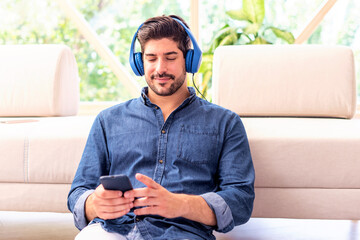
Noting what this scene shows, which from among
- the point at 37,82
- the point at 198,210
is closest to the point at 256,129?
the point at 198,210

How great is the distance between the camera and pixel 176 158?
4.31 feet

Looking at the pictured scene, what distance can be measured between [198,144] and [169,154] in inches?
3.9

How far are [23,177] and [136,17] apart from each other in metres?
3.30

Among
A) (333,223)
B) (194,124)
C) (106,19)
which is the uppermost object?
(106,19)

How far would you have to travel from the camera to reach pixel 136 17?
470cm

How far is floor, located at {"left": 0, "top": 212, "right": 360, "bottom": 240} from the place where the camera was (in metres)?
2.07

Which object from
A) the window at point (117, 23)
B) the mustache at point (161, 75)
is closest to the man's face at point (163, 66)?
the mustache at point (161, 75)

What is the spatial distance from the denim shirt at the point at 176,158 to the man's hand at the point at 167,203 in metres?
0.03

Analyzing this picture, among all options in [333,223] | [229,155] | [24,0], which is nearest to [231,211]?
[229,155]

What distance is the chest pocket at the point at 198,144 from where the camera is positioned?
1318mm

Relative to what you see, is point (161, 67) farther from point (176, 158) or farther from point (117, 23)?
point (117, 23)

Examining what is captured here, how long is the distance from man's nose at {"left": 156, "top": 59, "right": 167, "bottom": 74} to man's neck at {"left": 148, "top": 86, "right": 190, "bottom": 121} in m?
0.12

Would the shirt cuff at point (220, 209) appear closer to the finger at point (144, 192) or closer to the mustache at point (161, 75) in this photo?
the finger at point (144, 192)

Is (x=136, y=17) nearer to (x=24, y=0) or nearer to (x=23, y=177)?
(x=24, y=0)
